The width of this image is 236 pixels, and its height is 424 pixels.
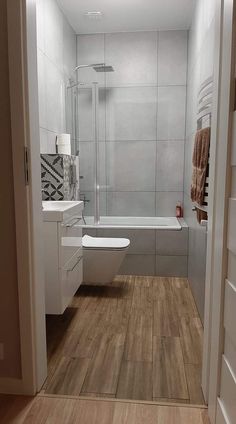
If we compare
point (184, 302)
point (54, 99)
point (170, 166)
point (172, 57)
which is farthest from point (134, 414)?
point (172, 57)

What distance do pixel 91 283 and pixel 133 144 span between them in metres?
1.98

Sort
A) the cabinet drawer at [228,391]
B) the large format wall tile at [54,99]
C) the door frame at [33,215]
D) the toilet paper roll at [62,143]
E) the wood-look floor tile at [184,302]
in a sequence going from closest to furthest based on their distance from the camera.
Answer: the cabinet drawer at [228,391], the door frame at [33,215], the wood-look floor tile at [184,302], the large format wall tile at [54,99], the toilet paper roll at [62,143]

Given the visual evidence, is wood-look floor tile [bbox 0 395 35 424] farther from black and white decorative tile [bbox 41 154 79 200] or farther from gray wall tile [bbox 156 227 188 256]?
gray wall tile [bbox 156 227 188 256]

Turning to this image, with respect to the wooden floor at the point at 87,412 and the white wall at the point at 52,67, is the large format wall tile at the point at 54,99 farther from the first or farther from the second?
the wooden floor at the point at 87,412

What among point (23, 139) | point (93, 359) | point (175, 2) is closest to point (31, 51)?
point (23, 139)

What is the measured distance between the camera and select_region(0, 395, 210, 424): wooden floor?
1545mm

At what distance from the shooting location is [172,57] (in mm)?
4109

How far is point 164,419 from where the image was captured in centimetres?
→ 155

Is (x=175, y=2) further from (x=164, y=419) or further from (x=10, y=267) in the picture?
(x=164, y=419)

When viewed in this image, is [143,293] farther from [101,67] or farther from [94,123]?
[101,67]

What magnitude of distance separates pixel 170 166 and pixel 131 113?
84 centimetres

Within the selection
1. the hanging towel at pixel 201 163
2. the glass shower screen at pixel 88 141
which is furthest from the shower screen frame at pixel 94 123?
the hanging towel at pixel 201 163

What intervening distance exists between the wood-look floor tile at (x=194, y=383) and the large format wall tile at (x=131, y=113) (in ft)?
9.82

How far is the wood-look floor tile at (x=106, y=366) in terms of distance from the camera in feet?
5.86
